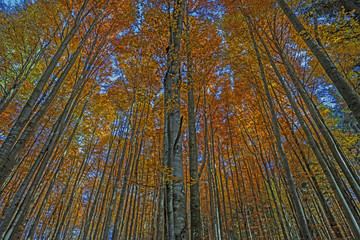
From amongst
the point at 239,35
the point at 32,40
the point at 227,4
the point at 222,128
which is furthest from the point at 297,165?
the point at 32,40

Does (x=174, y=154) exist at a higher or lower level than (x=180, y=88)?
lower

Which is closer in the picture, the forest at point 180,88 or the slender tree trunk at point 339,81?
the slender tree trunk at point 339,81

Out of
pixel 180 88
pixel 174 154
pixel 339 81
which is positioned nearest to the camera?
pixel 339 81

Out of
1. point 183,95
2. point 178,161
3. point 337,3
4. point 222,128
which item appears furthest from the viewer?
point 222,128

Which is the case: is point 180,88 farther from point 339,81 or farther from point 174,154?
point 339,81

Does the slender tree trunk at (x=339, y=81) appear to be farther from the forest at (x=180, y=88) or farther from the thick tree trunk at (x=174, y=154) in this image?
the thick tree trunk at (x=174, y=154)

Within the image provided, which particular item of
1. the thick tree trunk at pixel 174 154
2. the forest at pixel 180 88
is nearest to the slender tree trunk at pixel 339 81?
the forest at pixel 180 88

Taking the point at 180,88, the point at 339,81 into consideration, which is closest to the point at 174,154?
the point at 180,88

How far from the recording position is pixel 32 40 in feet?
24.0

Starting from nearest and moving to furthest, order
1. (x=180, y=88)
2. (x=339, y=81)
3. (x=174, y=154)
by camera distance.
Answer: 1. (x=339, y=81)
2. (x=174, y=154)
3. (x=180, y=88)

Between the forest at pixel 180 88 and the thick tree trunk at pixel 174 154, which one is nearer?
the thick tree trunk at pixel 174 154

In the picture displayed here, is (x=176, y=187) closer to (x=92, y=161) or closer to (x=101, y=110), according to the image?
(x=101, y=110)

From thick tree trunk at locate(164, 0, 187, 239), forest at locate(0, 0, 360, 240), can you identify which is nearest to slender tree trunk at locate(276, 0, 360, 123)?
forest at locate(0, 0, 360, 240)

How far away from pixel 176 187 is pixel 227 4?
8.83 m
